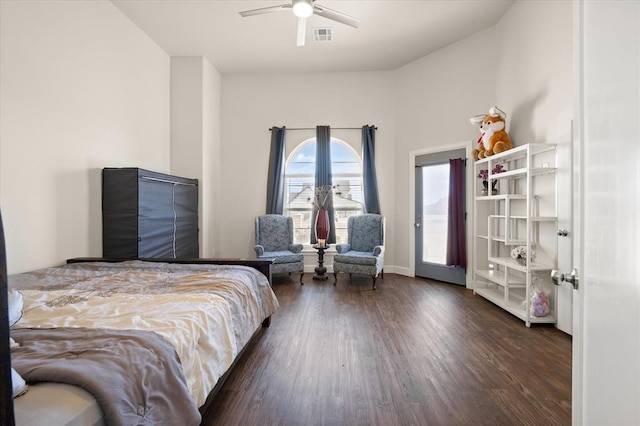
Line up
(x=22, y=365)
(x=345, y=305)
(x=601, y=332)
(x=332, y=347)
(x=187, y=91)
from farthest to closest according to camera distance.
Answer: (x=187, y=91)
(x=345, y=305)
(x=332, y=347)
(x=22, y=365)
(x=601, y=332)

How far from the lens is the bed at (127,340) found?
3.12 feet

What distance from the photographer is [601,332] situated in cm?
88

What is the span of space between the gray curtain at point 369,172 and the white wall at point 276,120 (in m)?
0.14

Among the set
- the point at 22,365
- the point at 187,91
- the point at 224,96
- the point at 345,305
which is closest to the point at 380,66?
the point at 224,96

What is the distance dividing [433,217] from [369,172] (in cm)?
130

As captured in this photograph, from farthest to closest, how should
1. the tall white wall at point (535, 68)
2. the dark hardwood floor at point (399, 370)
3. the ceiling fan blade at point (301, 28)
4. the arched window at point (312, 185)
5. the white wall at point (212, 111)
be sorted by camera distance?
the arched window at point (312, 185) < the ceiling fan blade at point (301, 28) < the tall white wall at point (535, 68) < the white wall at point (212, 111) < the dark hardwood floor at point (399, 370)

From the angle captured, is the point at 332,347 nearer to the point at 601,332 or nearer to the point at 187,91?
the point at 601,332

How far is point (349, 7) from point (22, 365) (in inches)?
164

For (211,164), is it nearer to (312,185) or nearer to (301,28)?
(312,185)

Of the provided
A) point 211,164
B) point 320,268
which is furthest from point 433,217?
point 211,164

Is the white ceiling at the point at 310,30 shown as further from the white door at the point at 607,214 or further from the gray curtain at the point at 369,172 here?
the white door at the point at 607,214

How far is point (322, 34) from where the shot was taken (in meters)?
4.18

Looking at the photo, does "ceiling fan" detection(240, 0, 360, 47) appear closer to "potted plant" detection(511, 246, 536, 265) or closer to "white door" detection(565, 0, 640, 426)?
"white door" detection(565, 0, 640, 426)

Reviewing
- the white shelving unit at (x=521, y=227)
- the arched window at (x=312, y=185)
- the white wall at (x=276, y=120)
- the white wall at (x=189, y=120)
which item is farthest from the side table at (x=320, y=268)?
the white shelving unit at (x=521, y=227)
